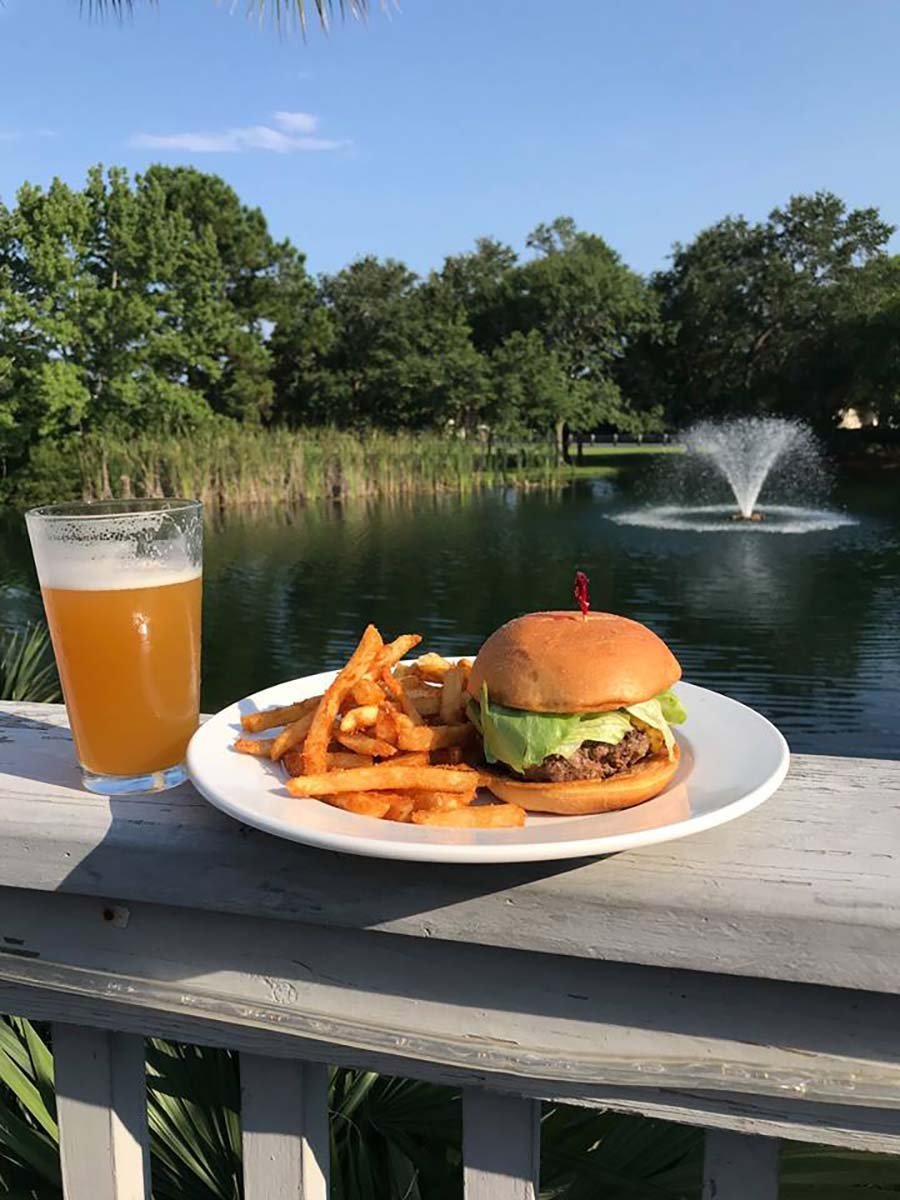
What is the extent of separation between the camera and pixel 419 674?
55.4 inches

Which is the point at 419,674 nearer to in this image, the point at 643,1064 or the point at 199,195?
the point at 643,1064

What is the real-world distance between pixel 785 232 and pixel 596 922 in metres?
48.0

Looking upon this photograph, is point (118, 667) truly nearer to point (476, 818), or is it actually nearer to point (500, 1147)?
point (476, 818)

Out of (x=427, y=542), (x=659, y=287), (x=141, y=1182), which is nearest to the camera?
(x=141, y=1182)

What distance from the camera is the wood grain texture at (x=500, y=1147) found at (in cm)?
92

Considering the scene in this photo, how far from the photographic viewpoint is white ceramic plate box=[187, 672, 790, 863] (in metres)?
0.86

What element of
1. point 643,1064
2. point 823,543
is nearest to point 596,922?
point 643,1064

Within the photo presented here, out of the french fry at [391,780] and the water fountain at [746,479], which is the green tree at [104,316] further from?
the french fry at [391,780]

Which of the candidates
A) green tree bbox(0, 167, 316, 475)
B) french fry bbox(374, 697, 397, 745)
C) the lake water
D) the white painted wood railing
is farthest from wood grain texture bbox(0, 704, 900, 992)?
green tree bbox(0, 167, 316, 475)

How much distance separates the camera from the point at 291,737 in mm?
1168

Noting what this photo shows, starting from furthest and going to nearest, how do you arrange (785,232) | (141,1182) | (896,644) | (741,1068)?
(785,232)
(896,644)
(141,1182)
(741,1068)

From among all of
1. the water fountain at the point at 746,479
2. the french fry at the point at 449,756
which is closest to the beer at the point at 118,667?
the french fry at the point at 449,756

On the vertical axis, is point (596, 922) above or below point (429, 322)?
below

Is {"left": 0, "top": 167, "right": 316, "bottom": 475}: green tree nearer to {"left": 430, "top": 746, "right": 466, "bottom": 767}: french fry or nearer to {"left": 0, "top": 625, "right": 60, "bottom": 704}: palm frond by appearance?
{"left": 0, "top": 625, "right": 60, "bottom": 704}: palm frond
